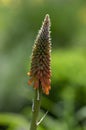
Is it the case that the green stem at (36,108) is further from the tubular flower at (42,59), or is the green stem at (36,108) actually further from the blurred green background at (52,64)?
the blurred green background at (52,64)

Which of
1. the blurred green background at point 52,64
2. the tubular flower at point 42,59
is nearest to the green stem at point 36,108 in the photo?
the tubular flower at point 42,59

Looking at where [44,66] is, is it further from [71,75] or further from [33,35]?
[33,35]

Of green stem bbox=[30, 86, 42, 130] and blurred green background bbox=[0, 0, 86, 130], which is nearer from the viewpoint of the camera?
green stem bbox=[30, 86, 42, 130]

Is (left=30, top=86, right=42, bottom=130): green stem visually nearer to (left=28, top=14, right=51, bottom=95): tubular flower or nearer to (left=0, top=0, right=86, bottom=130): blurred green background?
(left=28, top=14, right=51, bottom=95): tubular flower

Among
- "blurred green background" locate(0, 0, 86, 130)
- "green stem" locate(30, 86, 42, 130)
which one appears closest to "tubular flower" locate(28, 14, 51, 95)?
"green stem" locate(30, 86, 42, 130)

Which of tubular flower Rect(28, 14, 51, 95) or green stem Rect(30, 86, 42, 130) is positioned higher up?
tubular flower Rect(28, 14, 51, 95)

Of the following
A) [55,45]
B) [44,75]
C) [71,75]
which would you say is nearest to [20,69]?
[55,45]
